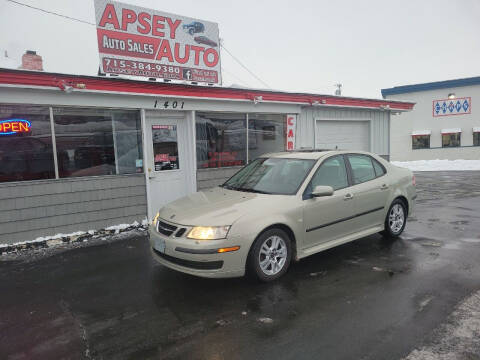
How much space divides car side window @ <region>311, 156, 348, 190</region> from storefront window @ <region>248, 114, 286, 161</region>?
4293 mm

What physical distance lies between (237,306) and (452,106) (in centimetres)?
2601

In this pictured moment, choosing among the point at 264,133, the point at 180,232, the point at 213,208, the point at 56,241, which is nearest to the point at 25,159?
the point at 56,241

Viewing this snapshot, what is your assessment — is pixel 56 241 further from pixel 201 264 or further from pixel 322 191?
pixel 322 191

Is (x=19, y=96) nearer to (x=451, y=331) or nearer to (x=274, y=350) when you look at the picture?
(x=274, y=350)

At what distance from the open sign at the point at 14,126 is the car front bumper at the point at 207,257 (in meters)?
4.06

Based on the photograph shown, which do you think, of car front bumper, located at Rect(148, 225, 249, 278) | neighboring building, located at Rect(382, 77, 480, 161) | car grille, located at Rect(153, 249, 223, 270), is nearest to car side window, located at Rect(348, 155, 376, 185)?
car front bumper, located at Rect(148, 225, 249, 278)

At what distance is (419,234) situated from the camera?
21.2 ft

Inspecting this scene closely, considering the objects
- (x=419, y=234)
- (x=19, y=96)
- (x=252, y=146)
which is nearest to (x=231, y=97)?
(x=252, y=146)

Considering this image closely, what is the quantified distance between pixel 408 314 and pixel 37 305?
4063 mm

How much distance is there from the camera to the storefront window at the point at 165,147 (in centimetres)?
800

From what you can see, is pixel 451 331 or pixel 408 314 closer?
pixel 451 331

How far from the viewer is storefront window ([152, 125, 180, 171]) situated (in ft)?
26.2

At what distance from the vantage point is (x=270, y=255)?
4367 millimetres

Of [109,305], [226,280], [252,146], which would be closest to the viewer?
Answer: [109,305]
